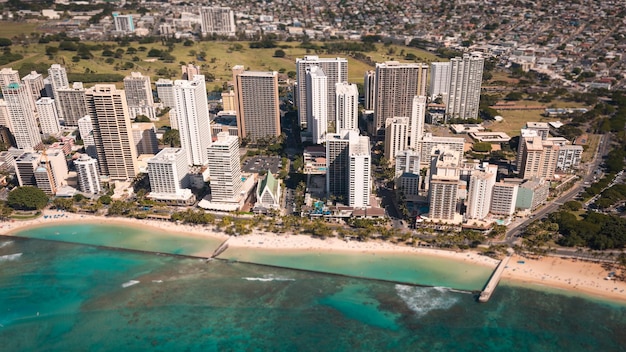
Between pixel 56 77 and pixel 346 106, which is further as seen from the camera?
pixel 56 77

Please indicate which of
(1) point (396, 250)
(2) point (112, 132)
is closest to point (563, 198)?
(1) point (396, 250)

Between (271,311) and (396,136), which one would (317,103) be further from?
(271,311)

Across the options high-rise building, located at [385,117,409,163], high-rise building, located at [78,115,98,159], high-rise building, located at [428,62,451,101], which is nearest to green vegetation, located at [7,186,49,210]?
high-rise building, located at [78,115,98,159]

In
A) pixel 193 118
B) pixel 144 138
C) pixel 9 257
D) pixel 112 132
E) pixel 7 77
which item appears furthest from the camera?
Result: pixel 7 77

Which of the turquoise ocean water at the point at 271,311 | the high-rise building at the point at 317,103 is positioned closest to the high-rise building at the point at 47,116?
the turquoise ocean water at the point at 271,311

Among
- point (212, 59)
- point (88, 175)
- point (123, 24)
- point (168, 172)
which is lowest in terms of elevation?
point (88, 175)

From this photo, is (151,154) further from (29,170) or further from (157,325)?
(157,325)

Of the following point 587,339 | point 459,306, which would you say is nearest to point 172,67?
point 459,306
